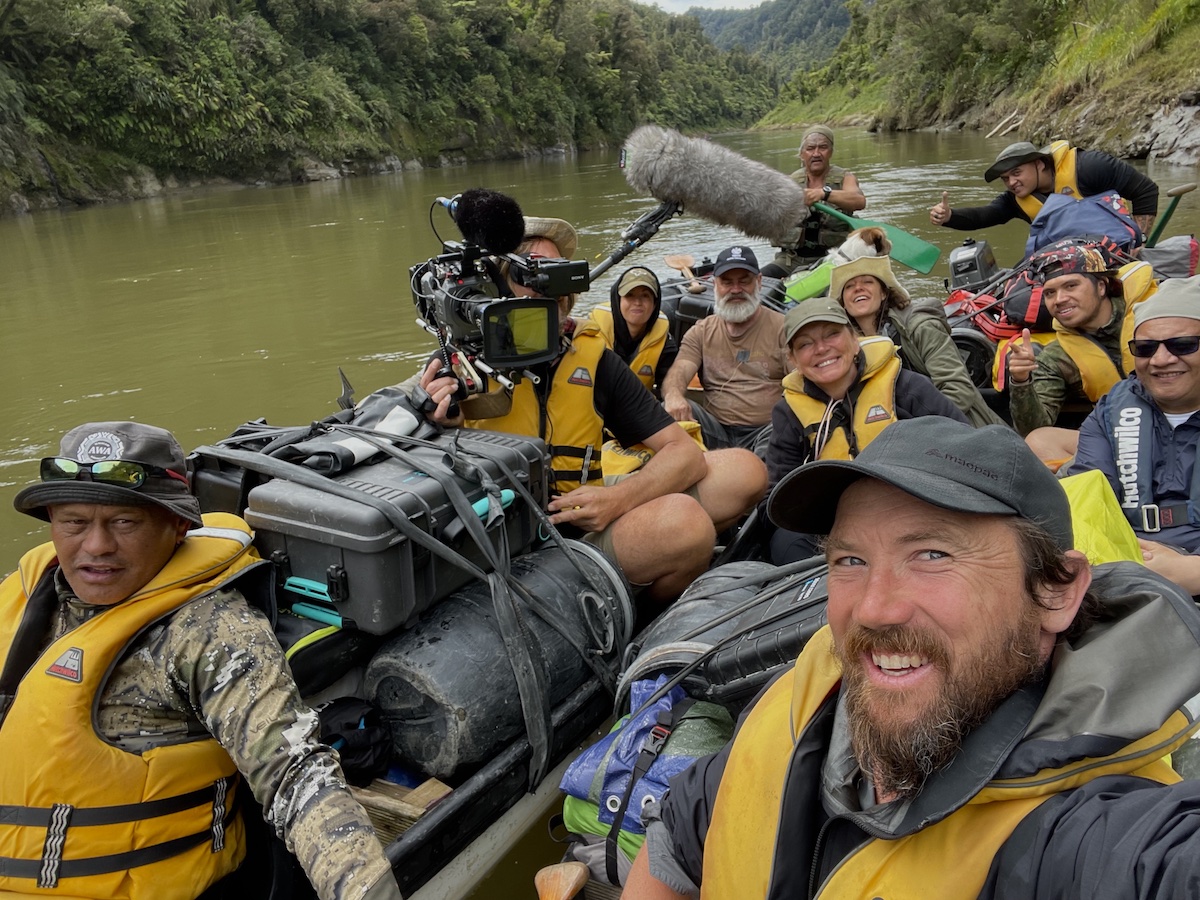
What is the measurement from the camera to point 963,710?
1111mm

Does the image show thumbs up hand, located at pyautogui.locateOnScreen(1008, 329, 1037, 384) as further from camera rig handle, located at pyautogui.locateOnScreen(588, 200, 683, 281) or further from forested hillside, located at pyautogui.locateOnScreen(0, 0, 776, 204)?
forested hillside, located at pyautogui.locateOnScreen(0, 0, 776, 204)

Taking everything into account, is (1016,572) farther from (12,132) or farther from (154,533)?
(12,132)

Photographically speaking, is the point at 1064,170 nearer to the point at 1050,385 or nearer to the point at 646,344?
the point at 1050,385

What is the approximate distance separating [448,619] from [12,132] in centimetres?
Answer: 2665

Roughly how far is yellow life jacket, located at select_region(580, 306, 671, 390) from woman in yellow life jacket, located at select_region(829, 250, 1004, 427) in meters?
1.05

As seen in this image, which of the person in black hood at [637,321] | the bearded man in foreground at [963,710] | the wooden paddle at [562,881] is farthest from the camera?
the person in black hood at [637,321]

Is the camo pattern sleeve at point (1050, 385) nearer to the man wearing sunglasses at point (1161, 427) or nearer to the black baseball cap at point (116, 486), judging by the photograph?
the man wearing sunglasses at point (1161, 427)

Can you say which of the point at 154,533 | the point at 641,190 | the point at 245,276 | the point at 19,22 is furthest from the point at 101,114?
the point at 154,533

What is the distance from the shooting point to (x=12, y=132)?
22672mm

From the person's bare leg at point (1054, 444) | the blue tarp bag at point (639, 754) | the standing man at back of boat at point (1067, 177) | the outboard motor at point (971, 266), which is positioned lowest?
the blue tarp bag at point (639, 754)

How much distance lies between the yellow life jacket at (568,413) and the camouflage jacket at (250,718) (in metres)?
1.33

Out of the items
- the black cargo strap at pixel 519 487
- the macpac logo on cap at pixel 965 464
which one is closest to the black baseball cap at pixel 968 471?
the macpac logo on cap at pixel 965 464

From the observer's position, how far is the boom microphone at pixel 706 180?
13.0 feet

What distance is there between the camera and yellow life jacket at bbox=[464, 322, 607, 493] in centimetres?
306
